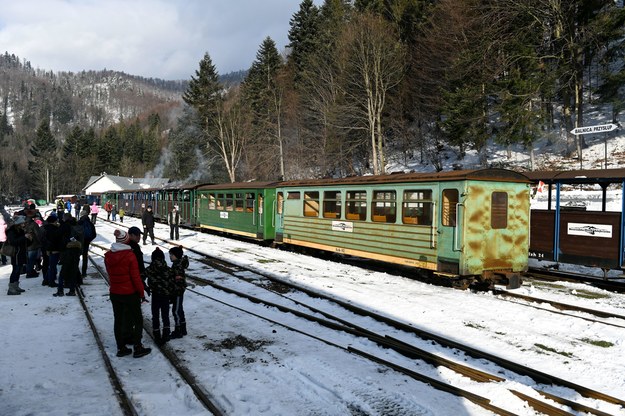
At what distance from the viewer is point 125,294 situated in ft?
20.5

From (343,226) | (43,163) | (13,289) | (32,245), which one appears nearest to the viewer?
(13,289)

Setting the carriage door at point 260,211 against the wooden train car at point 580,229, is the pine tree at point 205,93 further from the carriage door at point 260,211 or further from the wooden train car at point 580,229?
the wooden train car at point 580,229

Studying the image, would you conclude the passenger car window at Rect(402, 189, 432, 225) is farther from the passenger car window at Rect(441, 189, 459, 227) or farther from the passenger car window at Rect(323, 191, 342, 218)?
the passenger car window at Rect(323, 191, 342, 218)

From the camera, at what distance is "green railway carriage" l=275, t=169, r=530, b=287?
10406 millimetres

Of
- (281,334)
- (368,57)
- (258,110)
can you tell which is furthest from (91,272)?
(258,110)

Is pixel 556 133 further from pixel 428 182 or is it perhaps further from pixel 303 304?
pixel 303 304

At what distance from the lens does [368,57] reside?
29.3m

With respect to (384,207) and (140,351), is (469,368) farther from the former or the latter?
(384,207)

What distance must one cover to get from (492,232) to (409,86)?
90.4 ft

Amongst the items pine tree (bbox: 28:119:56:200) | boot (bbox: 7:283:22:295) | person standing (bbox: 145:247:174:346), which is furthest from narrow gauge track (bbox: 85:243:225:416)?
pine tree (bbox: 28:119:56:200)

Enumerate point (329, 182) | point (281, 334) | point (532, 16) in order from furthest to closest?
point (532, 16)
point (329, 182)
point (281, 334)

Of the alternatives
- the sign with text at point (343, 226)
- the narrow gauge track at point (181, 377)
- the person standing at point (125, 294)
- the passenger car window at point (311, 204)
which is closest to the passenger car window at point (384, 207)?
the sign with text at point (343, 226)

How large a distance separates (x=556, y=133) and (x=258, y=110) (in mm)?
26133

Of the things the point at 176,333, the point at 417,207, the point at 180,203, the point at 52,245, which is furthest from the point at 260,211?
the point at 176,333
